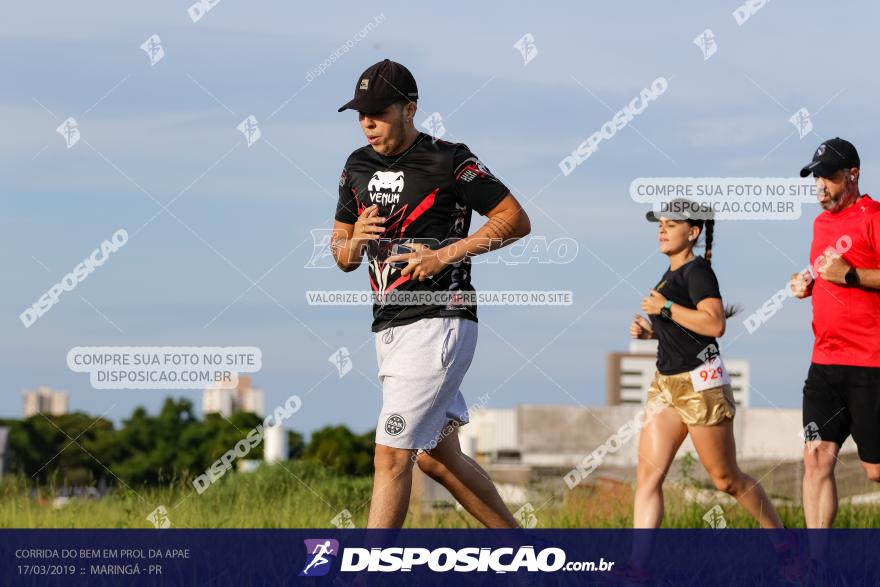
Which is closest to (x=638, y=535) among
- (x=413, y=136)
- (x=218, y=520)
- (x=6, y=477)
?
(x=413, y=136)

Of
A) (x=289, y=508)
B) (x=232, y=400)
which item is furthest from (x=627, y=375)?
(x=289, y=508)

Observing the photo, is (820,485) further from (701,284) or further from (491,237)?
(491,237)

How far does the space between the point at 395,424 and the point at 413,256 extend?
76 cm

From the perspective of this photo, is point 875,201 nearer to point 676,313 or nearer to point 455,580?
point 676,313

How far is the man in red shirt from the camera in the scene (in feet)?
22.6

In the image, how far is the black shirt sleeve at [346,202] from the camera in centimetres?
610

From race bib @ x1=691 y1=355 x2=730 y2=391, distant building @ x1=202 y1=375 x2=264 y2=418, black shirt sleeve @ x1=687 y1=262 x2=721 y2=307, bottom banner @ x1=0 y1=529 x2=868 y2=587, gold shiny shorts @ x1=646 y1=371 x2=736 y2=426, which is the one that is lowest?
bottom banner @ x1=0 y1=529 x2=868 y2=587

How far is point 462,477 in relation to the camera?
608 centimetres

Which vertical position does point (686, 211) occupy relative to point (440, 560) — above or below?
above

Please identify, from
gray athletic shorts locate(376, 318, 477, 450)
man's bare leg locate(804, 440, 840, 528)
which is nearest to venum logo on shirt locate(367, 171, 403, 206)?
gray athletic shorts locate(376, 318, 477, 450)

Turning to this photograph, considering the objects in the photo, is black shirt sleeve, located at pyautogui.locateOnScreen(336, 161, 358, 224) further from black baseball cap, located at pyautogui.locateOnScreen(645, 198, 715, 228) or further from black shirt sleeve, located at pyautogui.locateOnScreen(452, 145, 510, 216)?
black baseball cap, located at pyautogui.locateOnScreen(645, 198, 715, 228)

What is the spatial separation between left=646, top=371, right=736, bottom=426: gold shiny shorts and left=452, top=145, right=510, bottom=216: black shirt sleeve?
1.46 m

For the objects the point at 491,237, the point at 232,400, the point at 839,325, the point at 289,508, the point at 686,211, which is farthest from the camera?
the point at 232,400

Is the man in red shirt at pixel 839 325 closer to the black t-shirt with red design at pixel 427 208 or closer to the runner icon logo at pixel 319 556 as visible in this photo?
the black t-shirt with red design at pixel 427 208
